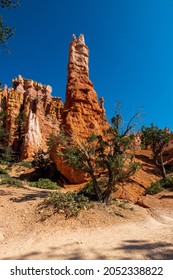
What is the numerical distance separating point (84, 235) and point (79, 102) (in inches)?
818

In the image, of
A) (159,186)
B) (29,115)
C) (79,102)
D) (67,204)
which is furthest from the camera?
(29,115)

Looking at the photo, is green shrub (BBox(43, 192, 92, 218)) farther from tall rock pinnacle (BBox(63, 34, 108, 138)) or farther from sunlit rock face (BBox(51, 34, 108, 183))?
tall rock pinnacle (BBox(63, 34, 108, 138))

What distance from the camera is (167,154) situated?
3853 cm

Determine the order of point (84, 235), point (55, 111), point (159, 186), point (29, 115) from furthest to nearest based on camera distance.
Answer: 1. point (55, 111)
2. point (29, 115)
3. point (159, 186)
4. point (84, 235)

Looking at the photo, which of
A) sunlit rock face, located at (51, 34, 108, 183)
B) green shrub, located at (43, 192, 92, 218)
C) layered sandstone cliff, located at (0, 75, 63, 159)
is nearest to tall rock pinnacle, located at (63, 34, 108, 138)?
sunlit rock face, located at (51, 34, 108, 183)

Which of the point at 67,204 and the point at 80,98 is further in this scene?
the point at 80,98

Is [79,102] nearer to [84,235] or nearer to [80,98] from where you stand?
[80,98]

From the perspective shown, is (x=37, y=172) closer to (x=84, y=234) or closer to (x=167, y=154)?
(x=84, y=234)

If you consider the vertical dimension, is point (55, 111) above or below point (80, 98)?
above

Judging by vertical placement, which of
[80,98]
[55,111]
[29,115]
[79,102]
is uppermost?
[55,111]

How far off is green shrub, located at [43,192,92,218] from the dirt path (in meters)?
0.43

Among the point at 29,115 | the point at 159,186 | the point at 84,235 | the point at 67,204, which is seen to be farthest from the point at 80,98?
the point at 29,115

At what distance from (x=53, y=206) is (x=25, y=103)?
6162 cm

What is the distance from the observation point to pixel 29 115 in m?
53.2
